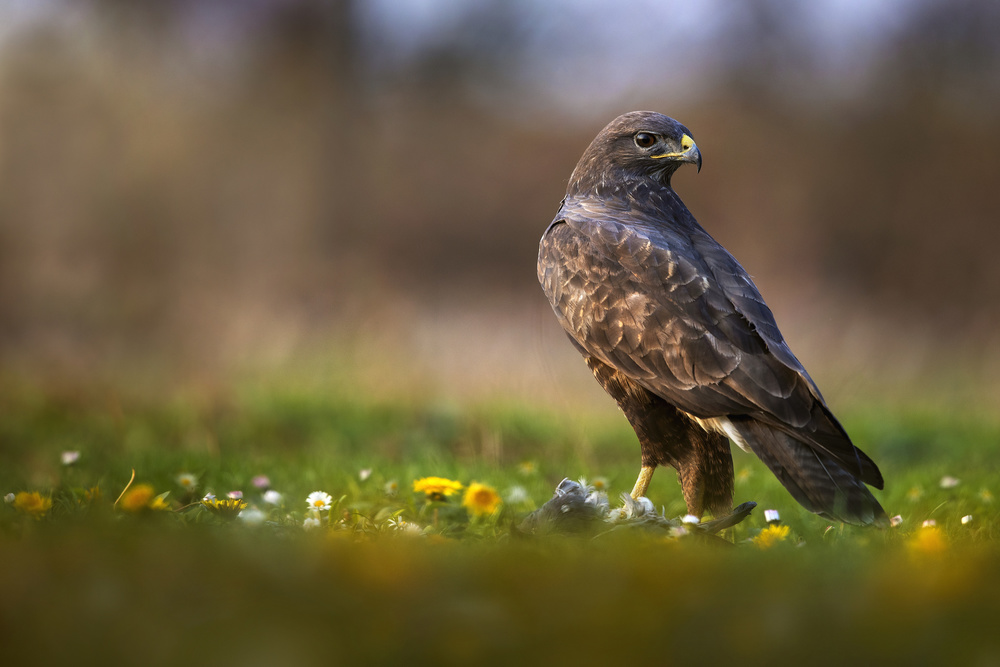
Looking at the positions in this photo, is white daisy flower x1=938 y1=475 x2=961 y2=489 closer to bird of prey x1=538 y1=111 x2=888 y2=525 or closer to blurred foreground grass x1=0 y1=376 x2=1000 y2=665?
bird of prey x1=538 y1=111 x2=888 y2=525

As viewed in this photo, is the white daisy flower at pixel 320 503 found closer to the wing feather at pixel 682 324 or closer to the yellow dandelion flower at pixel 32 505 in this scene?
the yellow dandelion flower at pixel 32 505

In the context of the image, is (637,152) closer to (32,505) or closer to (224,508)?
(224,508)

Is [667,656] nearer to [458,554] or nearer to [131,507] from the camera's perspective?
[458,554]

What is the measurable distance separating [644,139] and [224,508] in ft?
8.34

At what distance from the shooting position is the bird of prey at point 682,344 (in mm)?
3023

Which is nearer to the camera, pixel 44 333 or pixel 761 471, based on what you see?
pixel 761 471

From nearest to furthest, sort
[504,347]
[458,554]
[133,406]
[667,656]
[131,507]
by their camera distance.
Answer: [667,656]
[458,554]
[131,507]
[133,406]
[504,347]

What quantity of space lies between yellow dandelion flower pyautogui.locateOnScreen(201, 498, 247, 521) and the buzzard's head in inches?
88.6

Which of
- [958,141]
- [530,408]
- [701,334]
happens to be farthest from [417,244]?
[701,334]

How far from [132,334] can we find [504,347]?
389 cm

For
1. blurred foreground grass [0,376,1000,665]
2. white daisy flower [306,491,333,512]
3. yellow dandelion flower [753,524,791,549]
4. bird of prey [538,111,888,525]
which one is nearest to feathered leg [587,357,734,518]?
bird of prey [538,111,888,525]

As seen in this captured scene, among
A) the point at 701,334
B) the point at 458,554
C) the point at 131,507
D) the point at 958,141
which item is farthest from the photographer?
the point at 958,141

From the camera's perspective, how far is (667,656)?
1.22 metres

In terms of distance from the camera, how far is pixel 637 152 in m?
3.93
